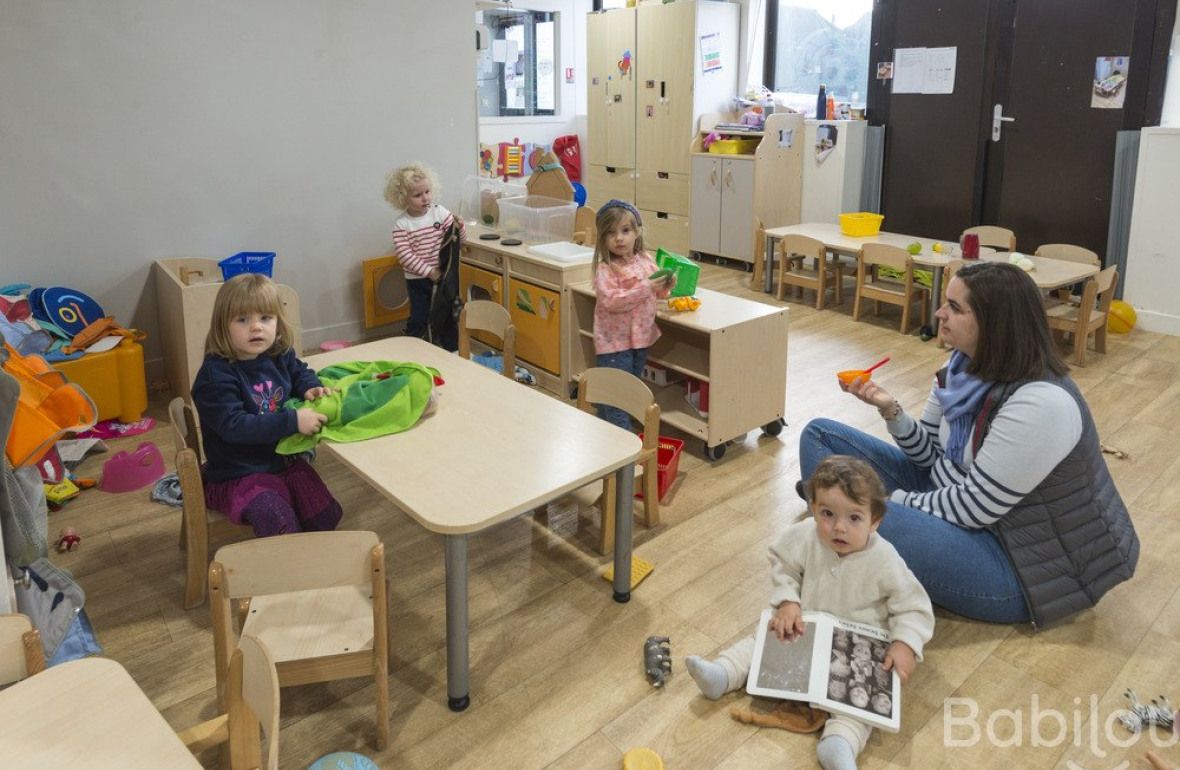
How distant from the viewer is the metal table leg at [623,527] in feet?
8.22

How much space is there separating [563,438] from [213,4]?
11.3 ft

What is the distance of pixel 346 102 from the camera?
5113 mm

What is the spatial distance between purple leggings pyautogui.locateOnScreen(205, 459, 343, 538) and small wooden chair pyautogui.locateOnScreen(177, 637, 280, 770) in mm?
998

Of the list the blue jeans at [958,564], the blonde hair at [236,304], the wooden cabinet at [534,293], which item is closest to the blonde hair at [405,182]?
the wooden cabinet at [534,293]

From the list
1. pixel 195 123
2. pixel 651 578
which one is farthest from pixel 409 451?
pixel 195 123

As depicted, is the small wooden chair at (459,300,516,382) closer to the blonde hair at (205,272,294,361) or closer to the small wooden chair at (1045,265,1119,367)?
the blonde hair at (205,272,294,361)

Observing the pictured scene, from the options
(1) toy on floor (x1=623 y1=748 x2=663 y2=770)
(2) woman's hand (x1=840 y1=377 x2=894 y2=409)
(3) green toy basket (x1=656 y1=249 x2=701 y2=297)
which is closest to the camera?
(1) toy on floor (x1=623 y1=748 x2=663 y2=770)

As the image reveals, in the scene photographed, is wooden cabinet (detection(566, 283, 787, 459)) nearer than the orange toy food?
Yes

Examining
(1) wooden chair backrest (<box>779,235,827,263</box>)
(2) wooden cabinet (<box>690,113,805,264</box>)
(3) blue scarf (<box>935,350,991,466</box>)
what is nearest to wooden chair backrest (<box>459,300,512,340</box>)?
(3) blue scarf (<box>935,350,991,466</box>)

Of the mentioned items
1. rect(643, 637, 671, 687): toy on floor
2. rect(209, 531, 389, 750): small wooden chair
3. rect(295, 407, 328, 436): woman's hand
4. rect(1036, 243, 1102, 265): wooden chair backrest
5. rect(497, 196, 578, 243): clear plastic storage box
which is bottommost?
rect(643, 637, 671, 687): toy on floor

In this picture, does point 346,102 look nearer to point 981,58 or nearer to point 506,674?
point 506,674

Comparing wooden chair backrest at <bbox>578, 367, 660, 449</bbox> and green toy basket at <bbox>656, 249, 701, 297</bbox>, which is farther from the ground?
green toy basket at <bbox>656, 249, 701, 297</bbox>

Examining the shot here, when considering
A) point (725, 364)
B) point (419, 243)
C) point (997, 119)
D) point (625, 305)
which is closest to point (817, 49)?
point (997, 119)

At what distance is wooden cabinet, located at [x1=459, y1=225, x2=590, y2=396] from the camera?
425 cm
